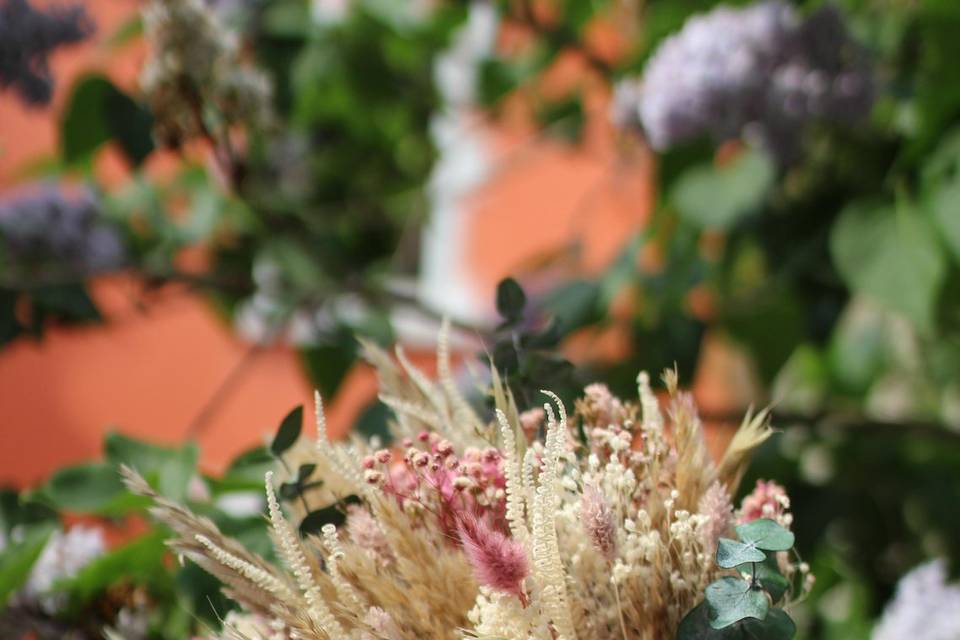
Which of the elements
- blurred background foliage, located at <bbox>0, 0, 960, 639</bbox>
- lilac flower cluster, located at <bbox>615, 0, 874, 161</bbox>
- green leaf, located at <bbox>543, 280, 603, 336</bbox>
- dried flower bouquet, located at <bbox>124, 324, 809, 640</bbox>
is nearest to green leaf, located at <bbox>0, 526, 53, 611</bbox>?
blurred background foliage, located at <bbox>0, 0, 960, 639</bbox>

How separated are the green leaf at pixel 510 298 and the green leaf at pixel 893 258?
304 mm

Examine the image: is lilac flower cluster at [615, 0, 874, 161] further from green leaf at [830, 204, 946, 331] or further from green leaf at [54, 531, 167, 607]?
green leaf at [54, 531, 167, 607]

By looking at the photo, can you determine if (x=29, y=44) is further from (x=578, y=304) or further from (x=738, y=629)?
(x=738, y=629)

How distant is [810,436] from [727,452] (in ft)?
1.90

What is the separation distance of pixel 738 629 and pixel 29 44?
0.55 meters

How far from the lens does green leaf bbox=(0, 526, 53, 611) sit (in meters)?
0.36

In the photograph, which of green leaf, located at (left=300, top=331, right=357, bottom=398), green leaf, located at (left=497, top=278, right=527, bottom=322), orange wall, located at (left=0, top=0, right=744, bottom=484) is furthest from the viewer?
orange wall, located at (left=0, top=0, right=744, bottom=484)

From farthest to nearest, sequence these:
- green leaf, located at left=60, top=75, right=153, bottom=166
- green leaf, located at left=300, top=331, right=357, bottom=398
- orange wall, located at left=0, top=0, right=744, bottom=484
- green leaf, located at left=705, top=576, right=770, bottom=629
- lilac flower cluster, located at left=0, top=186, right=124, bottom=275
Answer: orange wall, located at left=0, top=0, right=744, bottom=484, green leaf, located at left=300, top=331, right=357, bottom=398, lilac flower cluster, located at left=0, top=186, right=124, bottom=275, green leaf, located at left=60, top=75, right=153, bottom=166, green leaf, located at left=705, top=576, right=770, bottom=629

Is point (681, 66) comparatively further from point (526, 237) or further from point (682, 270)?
point (526, 237)

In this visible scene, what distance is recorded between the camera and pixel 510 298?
1.07ft

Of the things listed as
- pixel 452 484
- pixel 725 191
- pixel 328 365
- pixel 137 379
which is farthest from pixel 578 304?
pixel 137 379

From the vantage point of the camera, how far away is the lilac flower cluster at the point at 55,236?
680 millimetres

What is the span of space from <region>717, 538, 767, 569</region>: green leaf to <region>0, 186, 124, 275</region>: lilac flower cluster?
1.85 ft

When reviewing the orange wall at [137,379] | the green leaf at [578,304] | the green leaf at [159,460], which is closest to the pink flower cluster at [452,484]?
the green leaf at [159,460]
